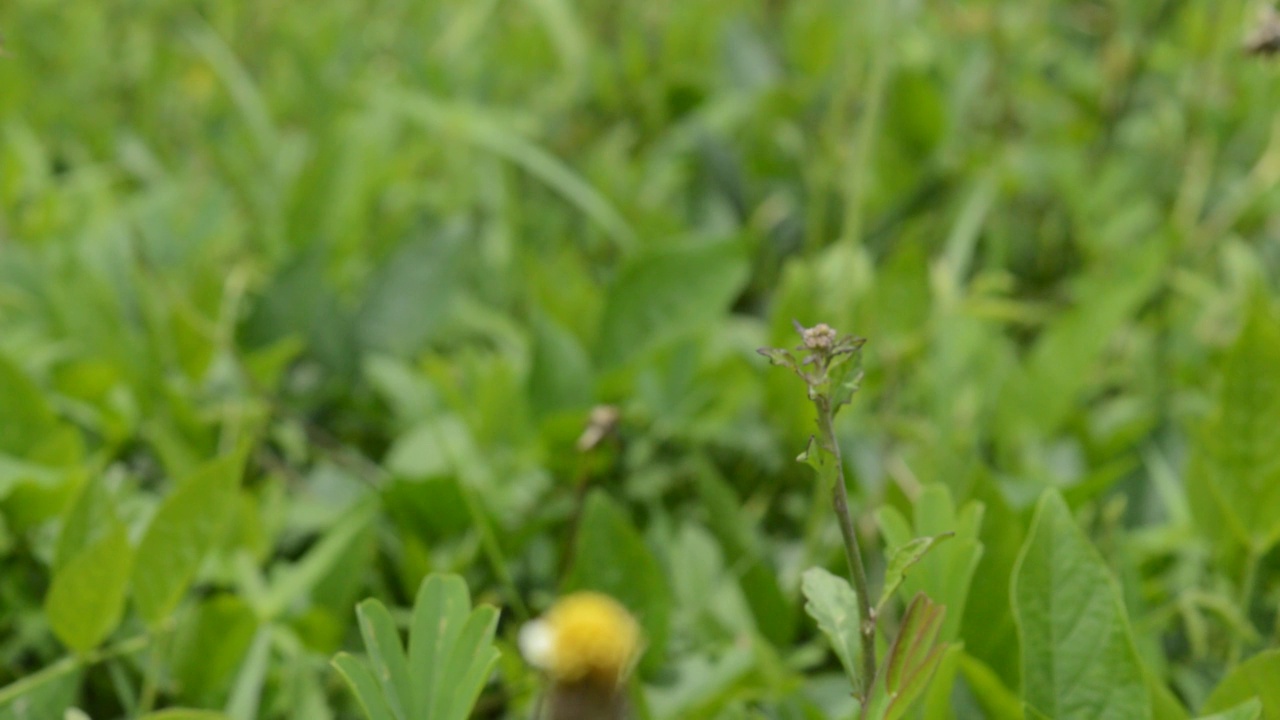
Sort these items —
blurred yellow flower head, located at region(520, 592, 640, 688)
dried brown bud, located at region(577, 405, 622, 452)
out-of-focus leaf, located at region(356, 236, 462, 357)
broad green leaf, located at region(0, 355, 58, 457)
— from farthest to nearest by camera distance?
out-of-focus leaf, located at region(356, 236, 462, 357)
broad green leaf, located at region(0, 355, 58, 457)
dried brown bud, located at region(577, 405, 622, 452)
blurred yellow flower head, located at region(520, 592, 640, 688)

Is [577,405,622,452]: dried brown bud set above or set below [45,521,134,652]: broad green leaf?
above

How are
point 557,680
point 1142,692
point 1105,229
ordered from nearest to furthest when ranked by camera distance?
point 557,680, point 1142,692, point 1105,229

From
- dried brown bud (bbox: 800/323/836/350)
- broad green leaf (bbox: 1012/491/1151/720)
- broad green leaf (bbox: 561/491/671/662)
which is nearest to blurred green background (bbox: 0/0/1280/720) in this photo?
broad green leaf (bbox: 561/491/671/662)

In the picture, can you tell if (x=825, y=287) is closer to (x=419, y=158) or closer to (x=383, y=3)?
(x=419, y=158)

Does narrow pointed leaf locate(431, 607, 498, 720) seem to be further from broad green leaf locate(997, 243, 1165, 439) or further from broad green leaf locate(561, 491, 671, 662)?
broad green leaf locate(997, 243, 1165, 439)

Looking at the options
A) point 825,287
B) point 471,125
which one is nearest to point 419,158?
point 471,125

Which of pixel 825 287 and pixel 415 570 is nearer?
pixel 415 570

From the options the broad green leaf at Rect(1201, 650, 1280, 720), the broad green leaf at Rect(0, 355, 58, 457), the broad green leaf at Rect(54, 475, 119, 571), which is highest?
the broad green leaf at Rect(0, 355, 58, 457)

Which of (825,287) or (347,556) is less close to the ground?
(825,287)
